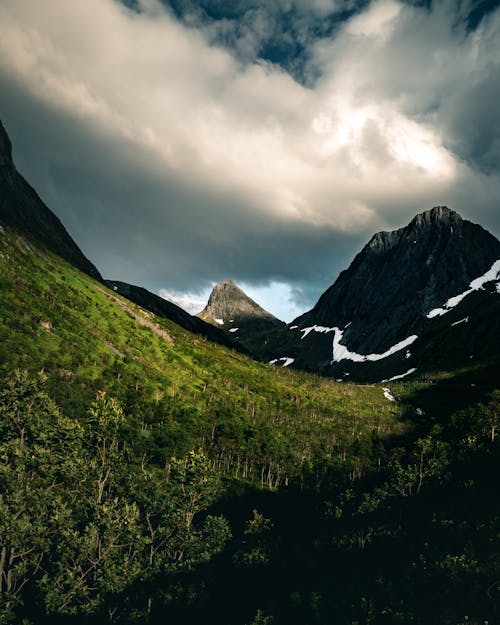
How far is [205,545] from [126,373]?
9576 cm

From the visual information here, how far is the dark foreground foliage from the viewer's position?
4950 cm

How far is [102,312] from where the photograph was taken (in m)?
196

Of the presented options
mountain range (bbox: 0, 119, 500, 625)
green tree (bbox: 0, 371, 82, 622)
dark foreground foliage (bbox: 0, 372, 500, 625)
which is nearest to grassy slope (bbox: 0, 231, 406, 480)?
mountain range (bbox: 0, 119, 500, 625)

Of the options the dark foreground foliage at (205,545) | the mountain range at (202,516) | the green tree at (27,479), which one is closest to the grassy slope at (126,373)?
the mountain range at (202,516)

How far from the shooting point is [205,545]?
6612 centimetres

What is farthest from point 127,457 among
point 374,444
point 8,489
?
point 374,444

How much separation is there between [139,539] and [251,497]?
67850 millimetres

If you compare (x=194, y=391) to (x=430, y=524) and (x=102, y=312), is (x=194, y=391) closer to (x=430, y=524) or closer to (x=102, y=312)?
(x=102, y=312)

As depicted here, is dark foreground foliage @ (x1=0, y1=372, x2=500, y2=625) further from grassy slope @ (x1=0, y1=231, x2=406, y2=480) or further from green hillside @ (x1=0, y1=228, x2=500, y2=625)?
grassy slope @ (x1=0, y1=231, x2=406, y2=480)

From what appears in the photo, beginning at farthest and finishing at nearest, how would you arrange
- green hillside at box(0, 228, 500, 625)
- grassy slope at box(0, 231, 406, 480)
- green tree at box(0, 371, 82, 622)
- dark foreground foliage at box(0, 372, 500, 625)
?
grassy slope at box(0, 231, 406, 480) → green hillside at box(0, 228, 500, 625) → dark foreground foliage at box(0, 372, 500, 625) → green tree at box(0, 371, 82, 622)

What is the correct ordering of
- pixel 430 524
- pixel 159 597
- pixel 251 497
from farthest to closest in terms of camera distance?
pixel 251 497 → pixel 430 524 → pixel 159 597

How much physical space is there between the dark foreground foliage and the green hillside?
30 centimetres

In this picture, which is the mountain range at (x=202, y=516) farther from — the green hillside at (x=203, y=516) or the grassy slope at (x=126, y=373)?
the grassy slope at (x=126, y=373)

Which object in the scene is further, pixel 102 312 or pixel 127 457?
pixel 102 312
